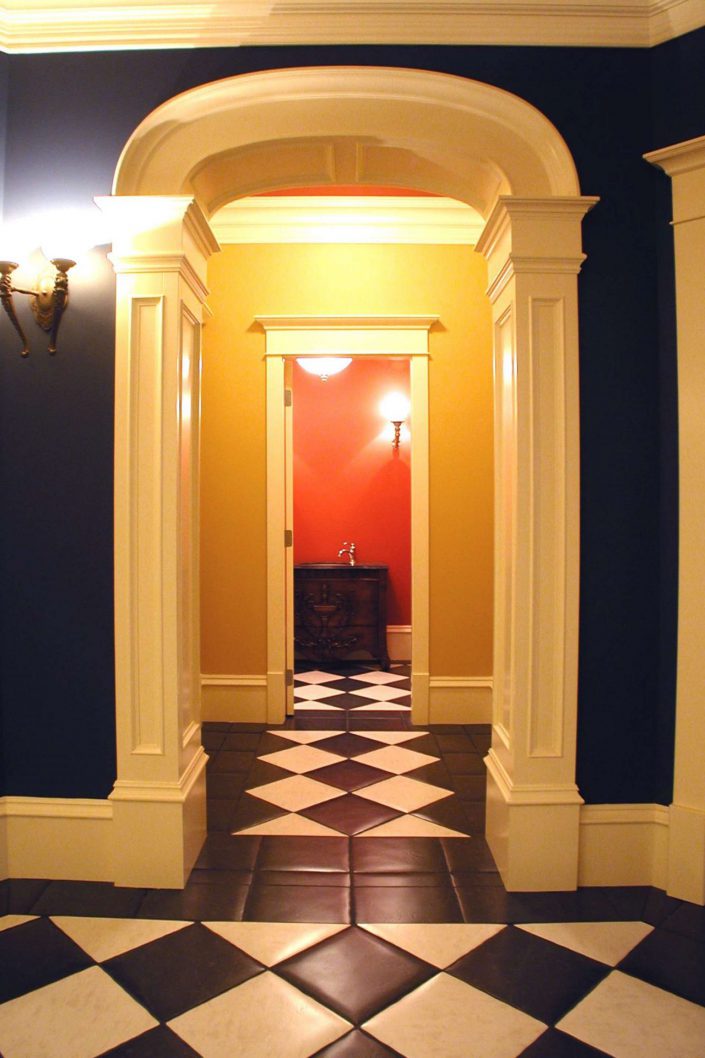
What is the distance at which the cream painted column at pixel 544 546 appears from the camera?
2693mm

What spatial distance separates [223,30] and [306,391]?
4507 millimetres

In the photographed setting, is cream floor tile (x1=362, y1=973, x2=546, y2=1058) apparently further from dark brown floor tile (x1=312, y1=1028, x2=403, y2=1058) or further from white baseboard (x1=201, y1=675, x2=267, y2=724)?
white baseboard (x1=201, y1=675, x2=267, y2=724)

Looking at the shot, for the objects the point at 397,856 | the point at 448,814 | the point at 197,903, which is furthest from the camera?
the point at 448,814

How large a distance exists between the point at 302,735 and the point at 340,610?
75.7 inches

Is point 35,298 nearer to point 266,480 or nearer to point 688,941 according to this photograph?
point 266,480

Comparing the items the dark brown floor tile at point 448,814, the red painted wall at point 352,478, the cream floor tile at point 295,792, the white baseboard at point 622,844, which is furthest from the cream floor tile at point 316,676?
the white baseboard at point 622,844

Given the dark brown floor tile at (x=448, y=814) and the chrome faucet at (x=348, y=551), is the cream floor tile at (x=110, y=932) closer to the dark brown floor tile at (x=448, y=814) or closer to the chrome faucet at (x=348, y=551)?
the dark brown floor tile at (x=448, y=814)

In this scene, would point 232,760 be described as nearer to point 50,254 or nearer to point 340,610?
point 340,610

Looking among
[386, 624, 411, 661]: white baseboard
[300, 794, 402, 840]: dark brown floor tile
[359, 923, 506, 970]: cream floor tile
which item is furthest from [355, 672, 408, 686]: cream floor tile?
[359, 923, 506, 970]: cream floor tile

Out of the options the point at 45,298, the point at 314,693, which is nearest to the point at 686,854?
the point at 45,298

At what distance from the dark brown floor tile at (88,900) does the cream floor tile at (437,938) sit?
31.9 inches

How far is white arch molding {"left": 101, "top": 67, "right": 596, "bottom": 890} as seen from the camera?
8.84ft

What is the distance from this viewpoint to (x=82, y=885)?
8.97ft

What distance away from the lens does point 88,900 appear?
2629mm
